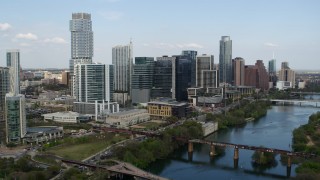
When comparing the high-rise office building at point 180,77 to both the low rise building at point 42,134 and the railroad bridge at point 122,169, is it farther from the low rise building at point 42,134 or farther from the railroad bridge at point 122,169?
Answer: the railroad bridge at point 122,169

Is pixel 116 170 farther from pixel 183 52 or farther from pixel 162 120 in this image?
pixel 183 52

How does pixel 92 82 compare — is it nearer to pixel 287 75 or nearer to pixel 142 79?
pixel 142 79

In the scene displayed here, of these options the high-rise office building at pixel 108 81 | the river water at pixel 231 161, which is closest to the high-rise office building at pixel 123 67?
the high-rise office building at pixel 108 81

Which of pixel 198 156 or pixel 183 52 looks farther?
pixel 183 52

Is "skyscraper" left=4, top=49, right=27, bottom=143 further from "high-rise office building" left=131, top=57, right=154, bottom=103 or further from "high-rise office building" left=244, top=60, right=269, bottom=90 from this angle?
"high-rise office building" left=244, top=60, right=269, bottom=90

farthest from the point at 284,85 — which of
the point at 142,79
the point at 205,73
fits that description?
the point at 142,79

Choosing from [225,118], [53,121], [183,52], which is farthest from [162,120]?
[183,52]
